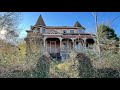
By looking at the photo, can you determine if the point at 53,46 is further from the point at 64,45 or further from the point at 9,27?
the point at 9,27

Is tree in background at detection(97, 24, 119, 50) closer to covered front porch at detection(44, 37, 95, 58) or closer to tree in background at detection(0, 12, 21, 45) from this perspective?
covered front porch at detection(44, 37, 95, 58)

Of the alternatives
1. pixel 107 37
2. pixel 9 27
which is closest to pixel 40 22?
pixel 9 27

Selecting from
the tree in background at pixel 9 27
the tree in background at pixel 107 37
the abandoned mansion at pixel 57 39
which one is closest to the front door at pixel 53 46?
the abandoned mansion at pixel 57 39

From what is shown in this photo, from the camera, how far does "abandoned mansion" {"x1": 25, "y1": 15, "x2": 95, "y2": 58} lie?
5.71 meters

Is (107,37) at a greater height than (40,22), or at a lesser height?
lesser

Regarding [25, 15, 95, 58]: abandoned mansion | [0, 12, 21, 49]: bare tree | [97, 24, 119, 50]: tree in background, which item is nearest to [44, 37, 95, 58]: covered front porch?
[25, 15, 95, 58]: abandoned mansion

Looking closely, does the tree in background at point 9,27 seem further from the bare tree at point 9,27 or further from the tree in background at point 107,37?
the tree in background at point 107,37

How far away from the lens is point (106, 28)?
229 inches

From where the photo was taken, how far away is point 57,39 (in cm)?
587
